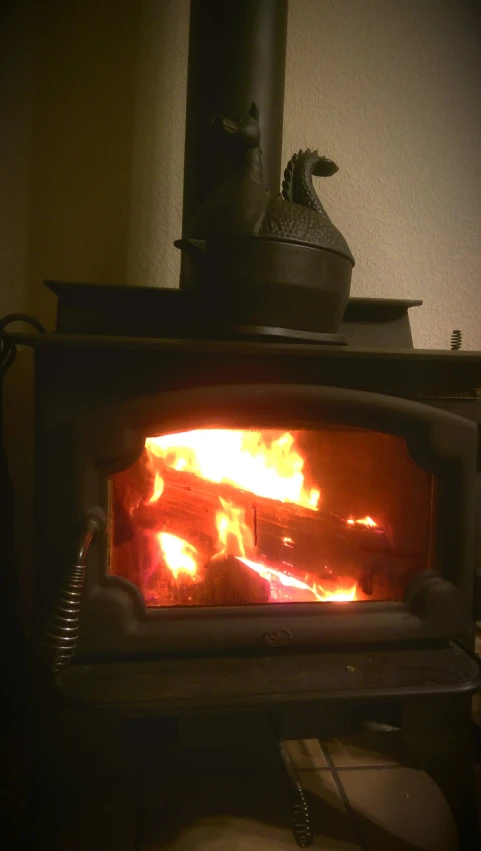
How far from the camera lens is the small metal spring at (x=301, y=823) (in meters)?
0.68

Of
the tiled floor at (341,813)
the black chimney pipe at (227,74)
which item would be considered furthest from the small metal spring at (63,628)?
the black chimney pipe at (227,74)

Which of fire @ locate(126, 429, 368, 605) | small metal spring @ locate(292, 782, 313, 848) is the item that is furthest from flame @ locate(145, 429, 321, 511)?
small metal spring @ locate(292, 782, 313, 848)

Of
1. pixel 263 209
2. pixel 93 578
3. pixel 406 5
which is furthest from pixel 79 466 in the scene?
pixel 406 5

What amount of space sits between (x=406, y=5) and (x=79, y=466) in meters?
1.15

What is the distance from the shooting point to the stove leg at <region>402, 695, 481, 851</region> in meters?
0.65

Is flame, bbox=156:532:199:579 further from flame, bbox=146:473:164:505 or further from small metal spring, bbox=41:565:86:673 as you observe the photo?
small metal spring, bbox=41:565:86:673

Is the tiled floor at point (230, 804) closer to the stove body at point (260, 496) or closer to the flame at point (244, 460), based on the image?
the stove body at point (260, 496)

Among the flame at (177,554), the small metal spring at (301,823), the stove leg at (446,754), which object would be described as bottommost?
the small metal spring at (301,823)

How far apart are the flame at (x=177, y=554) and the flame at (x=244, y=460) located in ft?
0.31

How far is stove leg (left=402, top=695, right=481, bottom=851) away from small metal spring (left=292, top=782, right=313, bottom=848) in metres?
0.17

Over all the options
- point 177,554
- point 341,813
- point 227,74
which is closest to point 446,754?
point 341,813

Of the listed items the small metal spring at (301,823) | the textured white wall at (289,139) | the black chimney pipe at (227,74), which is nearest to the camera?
the small metal spring at (301,823)

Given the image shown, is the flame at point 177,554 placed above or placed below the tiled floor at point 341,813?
above

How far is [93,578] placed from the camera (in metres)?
0.66
